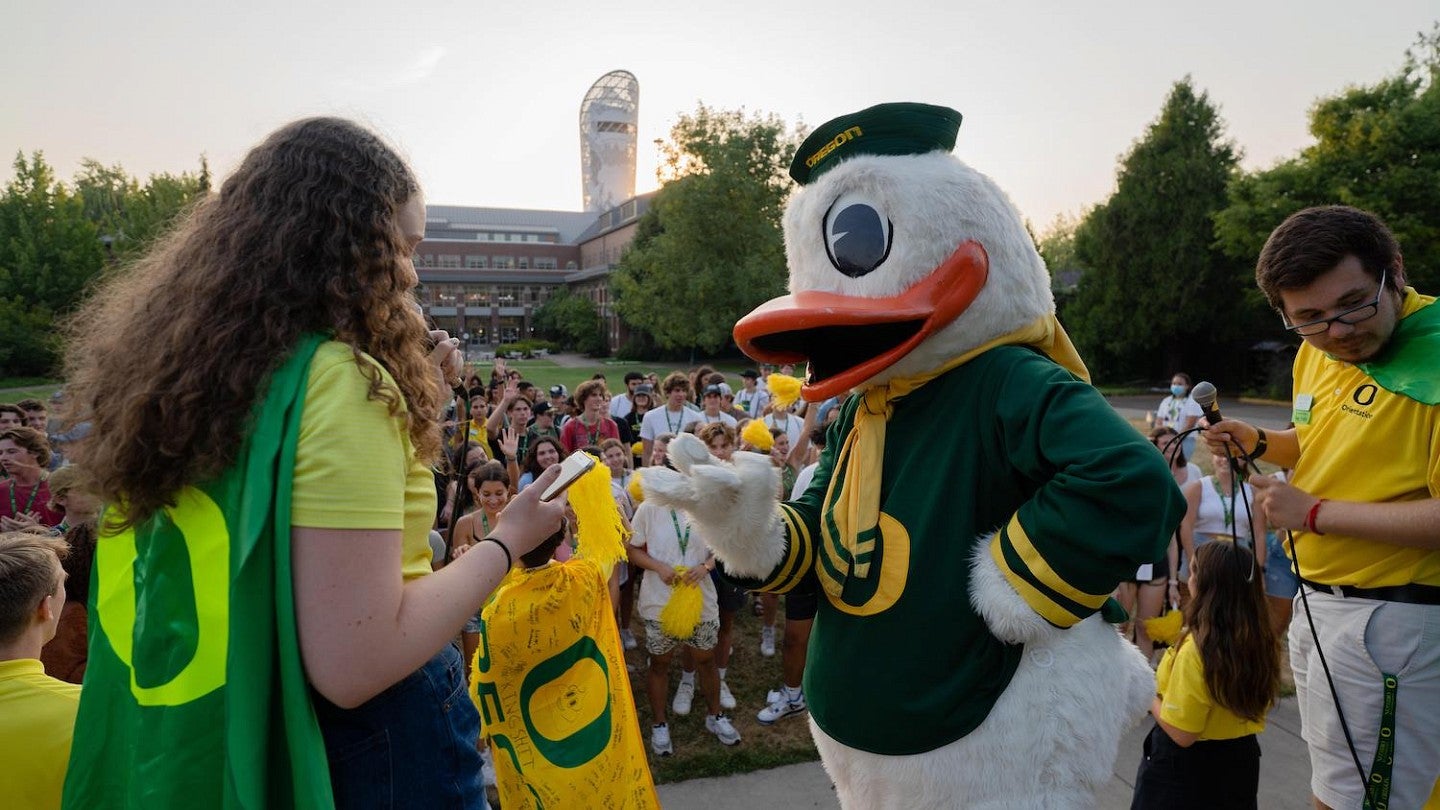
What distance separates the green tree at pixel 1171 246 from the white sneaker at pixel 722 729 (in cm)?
2736

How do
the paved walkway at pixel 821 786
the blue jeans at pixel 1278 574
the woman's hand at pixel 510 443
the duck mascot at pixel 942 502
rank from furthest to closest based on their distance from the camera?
the woman's hand at pixel 510 443 < the blue jeans at pixel 1278 574 < the paved walkway at pixel 821 786 < the duck mascot at pixel 942 502

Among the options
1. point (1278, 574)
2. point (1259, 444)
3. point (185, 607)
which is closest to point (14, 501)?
point (185, 607)

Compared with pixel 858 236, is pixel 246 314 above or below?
below

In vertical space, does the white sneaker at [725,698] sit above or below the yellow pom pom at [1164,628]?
below

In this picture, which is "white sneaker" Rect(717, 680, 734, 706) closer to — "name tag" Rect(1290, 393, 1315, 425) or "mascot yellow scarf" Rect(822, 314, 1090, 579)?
"mascot yellow scarf" Rect(822, 314, 1090, 579)

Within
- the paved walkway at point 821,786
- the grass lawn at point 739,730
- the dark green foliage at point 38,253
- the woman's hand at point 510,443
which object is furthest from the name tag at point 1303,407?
the dark green foliage at point 38,253

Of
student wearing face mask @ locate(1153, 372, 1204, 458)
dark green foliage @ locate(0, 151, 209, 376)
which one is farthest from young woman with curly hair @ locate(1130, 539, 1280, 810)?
dark green foliage @ locate(0, 151, 209, 376)

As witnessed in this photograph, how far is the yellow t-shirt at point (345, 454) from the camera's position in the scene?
117 centimetres

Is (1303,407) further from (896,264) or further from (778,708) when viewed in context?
(778,708)

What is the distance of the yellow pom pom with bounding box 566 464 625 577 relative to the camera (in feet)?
9.86

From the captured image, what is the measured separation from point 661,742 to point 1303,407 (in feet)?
11.3

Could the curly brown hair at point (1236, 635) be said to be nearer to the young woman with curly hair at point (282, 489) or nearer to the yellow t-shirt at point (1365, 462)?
the yellow t-shirt at point (1365, 462)

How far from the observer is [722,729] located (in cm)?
441

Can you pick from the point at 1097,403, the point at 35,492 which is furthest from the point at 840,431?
the point at 35,492
